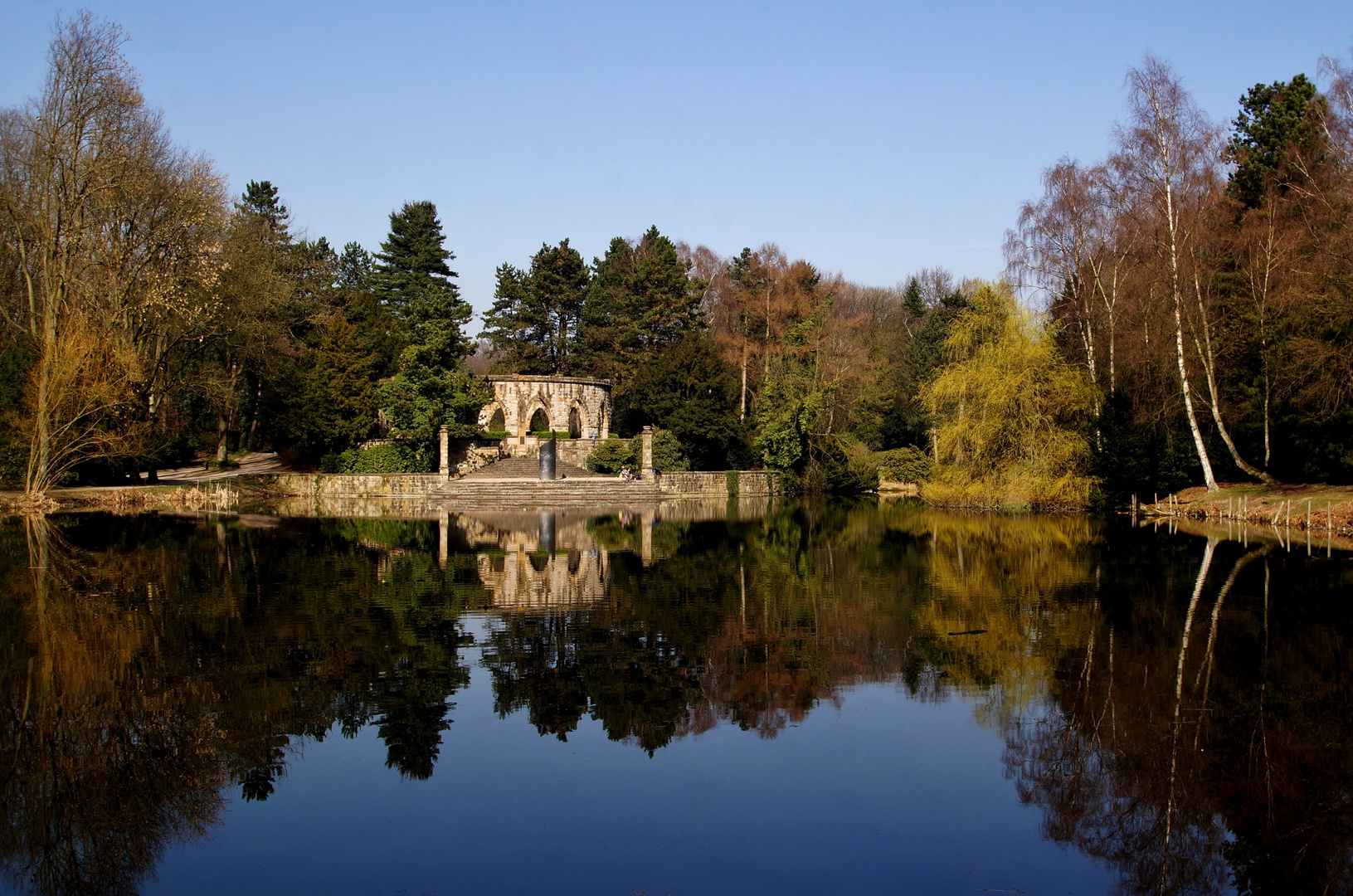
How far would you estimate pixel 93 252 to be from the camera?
30.2 metres

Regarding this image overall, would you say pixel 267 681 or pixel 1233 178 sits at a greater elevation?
Answer: pixel 1233 178

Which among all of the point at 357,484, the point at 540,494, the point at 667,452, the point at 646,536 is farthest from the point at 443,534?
the point at 667,452

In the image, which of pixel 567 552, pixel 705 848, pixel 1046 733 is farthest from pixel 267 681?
pixel 567 552

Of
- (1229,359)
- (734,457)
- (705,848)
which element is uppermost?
(1229,359)

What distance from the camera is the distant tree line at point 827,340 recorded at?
26375 mm

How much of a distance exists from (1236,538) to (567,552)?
14.7 m

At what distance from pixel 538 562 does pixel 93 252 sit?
2116 centimetres

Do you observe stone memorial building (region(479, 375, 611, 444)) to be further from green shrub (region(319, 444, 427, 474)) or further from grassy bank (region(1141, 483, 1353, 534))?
grassy bank (region(1141, 483, 1353, 534))

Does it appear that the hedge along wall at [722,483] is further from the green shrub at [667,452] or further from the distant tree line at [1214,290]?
the distant tree line at [1214,290]

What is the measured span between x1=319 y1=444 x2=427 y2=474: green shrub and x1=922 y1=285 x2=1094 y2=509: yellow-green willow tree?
20.1 meters

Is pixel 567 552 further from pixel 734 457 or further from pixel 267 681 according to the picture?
pixel 734 457

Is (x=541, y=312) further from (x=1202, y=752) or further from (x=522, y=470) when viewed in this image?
(x=1202, y=752)

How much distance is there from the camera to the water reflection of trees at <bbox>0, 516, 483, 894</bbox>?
6.01 meters

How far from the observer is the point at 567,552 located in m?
19.9
